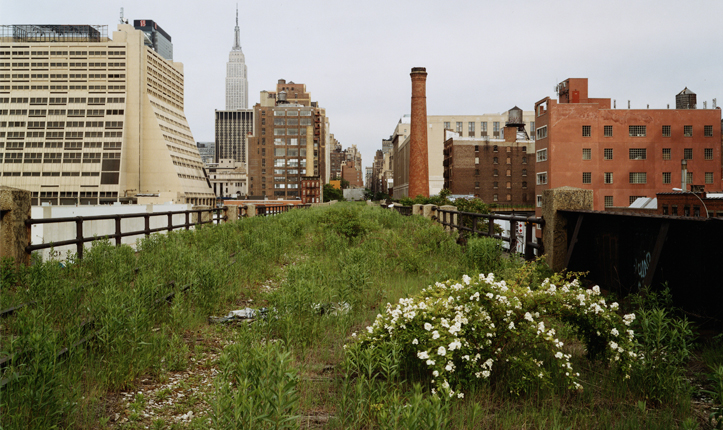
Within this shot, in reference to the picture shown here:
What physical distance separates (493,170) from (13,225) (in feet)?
332

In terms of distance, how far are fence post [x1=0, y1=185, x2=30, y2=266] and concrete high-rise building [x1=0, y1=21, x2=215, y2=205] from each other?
135661 mm

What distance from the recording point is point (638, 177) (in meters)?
70.1

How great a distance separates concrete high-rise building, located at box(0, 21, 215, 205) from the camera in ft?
461

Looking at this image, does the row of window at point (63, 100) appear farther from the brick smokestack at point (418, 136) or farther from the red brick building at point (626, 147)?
the red brick building at point (626, 147)

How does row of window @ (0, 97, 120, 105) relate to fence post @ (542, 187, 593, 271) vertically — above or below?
above

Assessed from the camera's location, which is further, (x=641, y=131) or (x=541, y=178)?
(x=541, y=178)

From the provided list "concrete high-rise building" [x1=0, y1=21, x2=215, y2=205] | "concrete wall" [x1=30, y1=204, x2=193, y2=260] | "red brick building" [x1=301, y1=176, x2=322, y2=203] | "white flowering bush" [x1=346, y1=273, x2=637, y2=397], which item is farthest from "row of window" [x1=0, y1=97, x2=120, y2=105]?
"white flowering bush" [x1=346, y1=273, x2=637, y2=397]

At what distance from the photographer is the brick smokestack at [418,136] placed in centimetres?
5772

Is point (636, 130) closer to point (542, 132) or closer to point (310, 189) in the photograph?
point (542, 132)

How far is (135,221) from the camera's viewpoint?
21266 mm

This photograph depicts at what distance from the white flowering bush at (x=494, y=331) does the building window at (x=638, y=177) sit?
77183 mm

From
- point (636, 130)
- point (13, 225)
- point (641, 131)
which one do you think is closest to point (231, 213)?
point (13, 225)

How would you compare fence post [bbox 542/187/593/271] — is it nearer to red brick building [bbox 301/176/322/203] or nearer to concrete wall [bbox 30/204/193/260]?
concrete wall [bbox 30/204/193/260]

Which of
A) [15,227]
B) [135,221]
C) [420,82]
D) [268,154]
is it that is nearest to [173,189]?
[268,154]
